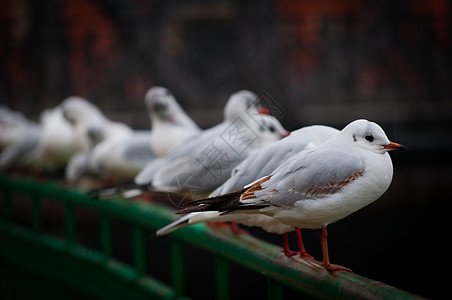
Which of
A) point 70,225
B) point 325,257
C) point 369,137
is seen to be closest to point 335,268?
point 325,257

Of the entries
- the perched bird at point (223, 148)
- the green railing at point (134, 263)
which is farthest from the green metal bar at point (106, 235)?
the perched bird at point (223, 148)

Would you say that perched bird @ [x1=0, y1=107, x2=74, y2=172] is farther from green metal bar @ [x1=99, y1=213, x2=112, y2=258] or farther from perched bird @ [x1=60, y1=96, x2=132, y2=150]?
green metal bar @ [x1=99, y1=213, x2=112, y2=258]

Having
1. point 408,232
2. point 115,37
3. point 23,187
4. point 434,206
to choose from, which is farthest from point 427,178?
point 115,37

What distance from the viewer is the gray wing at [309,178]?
132 centimetres

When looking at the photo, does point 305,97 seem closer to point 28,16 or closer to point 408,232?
point 408,232

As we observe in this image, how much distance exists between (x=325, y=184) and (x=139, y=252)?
4.83 ft

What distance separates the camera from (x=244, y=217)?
1.69 metres

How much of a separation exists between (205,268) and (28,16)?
15.0 ft

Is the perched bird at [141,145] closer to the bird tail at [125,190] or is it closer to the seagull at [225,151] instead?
the bird tail at [125,190]

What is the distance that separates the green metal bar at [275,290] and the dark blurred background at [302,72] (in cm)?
245

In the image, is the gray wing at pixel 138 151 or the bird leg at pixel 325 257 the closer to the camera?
the bird leg at pixel 325 257

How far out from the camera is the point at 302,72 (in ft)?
20.9

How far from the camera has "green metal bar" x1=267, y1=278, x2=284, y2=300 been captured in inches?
65.5

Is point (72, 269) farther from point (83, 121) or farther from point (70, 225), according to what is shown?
point (83, 121)
